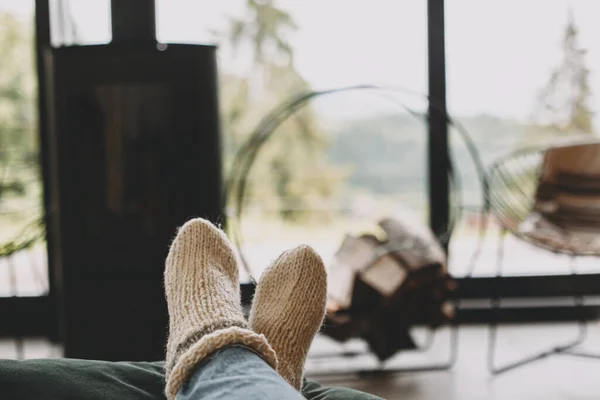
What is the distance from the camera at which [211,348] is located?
1.01 m

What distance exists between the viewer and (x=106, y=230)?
85.5 inches

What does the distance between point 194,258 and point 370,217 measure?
1410 millimetres

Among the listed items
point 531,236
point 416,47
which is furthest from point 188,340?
point 416,47

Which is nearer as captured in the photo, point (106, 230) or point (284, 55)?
point (106, 230)

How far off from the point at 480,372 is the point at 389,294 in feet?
1.43

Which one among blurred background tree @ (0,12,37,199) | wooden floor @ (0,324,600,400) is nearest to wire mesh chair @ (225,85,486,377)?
wooden floor @ (0,324,600,400)

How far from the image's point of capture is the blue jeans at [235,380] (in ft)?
2.90

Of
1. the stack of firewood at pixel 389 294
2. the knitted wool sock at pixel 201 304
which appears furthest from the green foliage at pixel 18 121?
the knitted wool sock at pixel 201 304

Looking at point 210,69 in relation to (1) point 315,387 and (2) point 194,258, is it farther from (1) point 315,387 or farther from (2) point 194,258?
(1) point 315,387

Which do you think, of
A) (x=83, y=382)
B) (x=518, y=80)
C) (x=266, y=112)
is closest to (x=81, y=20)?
(x=266, y=112)

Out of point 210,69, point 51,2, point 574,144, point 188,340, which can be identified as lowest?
point 188,340

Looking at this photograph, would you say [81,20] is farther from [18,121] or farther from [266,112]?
[266,112]

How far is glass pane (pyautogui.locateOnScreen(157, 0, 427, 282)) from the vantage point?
9.80ft

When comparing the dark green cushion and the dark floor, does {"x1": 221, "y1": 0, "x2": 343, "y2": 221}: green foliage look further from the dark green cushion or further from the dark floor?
the dark green cushion
